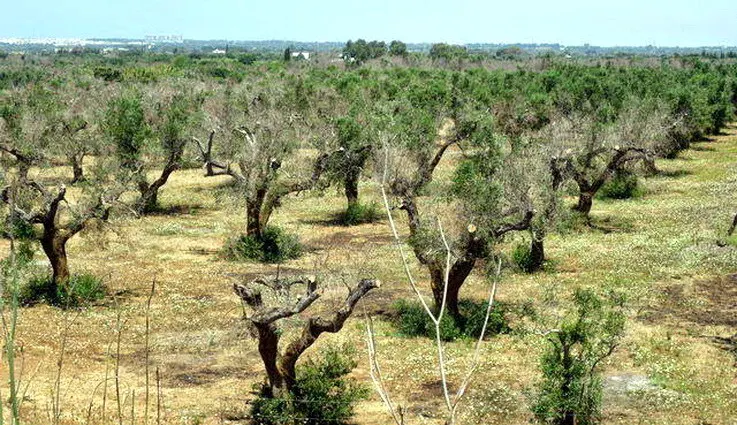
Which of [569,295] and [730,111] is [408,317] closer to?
[569,295]

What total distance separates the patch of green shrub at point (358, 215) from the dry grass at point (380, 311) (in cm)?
84

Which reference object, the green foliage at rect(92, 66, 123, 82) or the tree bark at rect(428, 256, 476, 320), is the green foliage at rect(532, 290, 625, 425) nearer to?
the tree bark at rect(428, 256, 476, 320)

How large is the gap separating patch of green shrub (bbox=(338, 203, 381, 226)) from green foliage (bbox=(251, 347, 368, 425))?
897 inches

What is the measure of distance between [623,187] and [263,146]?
22.2 m

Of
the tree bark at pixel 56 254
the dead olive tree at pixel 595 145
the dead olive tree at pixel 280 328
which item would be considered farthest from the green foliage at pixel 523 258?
the tree bark at pixel 56 254

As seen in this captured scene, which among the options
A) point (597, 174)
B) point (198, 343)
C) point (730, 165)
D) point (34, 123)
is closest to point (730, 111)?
point (730, 165)

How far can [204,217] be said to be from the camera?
4294cm

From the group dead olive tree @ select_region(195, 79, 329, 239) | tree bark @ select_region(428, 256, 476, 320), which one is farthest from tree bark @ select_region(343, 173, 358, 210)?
tree bark @ select_region(428, 256, 476, 320)

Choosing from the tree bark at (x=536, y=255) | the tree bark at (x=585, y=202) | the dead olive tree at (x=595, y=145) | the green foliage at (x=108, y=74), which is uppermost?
the dead olive tree at (x=595, y=145)

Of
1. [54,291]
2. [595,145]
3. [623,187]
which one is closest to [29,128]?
[54,291]

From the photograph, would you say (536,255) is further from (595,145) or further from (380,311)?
(595,145)

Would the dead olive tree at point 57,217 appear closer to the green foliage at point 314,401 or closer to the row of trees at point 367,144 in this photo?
the row of trees at point 367,144

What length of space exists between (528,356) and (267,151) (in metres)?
16.7

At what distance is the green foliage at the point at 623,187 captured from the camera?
1884 inches
